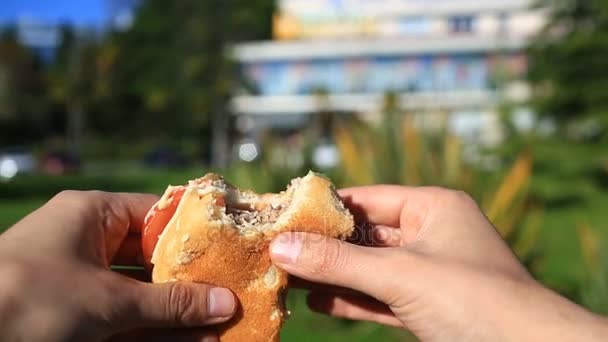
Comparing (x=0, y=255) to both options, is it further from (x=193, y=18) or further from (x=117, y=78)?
(x=117, y=78)

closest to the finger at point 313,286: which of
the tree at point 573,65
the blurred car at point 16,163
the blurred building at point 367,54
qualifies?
the tree at point 573,65

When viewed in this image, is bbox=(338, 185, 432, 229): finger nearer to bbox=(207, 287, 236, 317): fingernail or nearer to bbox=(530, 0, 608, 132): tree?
bbox=(207, 287, 236, 317): fingernail

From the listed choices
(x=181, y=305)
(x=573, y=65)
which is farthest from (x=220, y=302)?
(x=573, y=65)

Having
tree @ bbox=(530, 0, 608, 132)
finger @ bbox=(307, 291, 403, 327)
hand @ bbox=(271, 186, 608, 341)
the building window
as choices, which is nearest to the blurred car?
tree @ bbox=(530, 0, 608, 132)

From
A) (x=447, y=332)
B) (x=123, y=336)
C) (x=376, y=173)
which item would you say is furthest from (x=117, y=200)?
(x=376, y=173)

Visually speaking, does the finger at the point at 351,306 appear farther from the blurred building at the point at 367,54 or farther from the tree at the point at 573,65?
the blurred building at the point at 367,54
